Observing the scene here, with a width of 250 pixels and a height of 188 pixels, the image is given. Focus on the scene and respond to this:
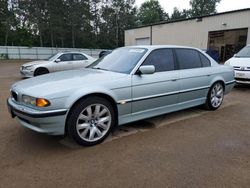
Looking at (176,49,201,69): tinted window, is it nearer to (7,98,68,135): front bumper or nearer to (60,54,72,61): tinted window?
(7,98,68,135): front bumper

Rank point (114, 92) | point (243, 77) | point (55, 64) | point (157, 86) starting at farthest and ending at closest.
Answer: point (55, 64), point (243, 77), point (157, 86), point (114, 92)

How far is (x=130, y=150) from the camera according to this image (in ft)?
11.1

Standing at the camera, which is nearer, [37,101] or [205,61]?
[37,101]

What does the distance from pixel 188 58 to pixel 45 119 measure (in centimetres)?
322

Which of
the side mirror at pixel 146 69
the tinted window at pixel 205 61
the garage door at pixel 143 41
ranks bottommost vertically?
the side mirror at pixel 146 69

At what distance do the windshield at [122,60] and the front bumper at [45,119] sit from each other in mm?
1389

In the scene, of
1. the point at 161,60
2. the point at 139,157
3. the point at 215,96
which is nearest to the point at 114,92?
the point at 139,157

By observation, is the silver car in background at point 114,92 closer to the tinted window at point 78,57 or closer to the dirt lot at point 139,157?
the dirt lot at point 139,157

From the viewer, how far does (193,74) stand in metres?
4.84

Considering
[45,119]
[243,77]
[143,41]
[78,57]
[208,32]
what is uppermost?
[208,32]

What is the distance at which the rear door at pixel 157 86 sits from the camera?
3943 millimetres

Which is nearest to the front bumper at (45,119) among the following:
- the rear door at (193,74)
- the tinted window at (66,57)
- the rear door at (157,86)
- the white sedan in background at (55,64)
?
the rear door at (157,86)

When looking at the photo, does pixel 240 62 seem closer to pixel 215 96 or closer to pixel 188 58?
pixel 215 96

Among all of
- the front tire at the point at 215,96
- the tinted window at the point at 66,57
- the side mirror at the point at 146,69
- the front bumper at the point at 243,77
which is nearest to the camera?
the side mirror at the point at 146,69
